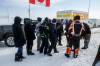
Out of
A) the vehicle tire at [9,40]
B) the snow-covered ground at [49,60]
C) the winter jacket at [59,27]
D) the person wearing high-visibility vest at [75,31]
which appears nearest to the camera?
the snow-covered ground at [49,60]

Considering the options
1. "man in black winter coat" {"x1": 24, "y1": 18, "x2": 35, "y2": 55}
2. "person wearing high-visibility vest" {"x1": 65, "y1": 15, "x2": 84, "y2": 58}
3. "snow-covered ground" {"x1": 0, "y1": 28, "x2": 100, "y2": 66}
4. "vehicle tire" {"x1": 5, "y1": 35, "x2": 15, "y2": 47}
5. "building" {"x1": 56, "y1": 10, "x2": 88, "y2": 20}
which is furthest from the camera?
"building" {"x1": 56, "y1": 10, "x2": 88, "y2": 20}

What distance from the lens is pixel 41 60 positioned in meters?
9.46

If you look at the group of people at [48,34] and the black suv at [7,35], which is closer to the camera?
the group of people at [48,34]

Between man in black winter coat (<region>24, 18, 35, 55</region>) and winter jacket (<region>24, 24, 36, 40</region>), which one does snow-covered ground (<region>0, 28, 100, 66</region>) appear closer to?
man in black winter coat (<region>24, 18, 35, 55</region>)

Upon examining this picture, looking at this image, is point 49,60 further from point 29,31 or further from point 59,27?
point 59,27

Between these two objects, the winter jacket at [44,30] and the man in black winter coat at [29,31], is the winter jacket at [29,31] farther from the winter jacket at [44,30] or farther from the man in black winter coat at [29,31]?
the winter jacket at [44,30]

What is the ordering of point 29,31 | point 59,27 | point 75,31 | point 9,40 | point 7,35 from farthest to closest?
point 59,27
point 7,35
point 9,40
point 29,31
point 75,31

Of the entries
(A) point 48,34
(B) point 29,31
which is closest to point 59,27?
(A) point 48,34

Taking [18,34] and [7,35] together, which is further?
[7,35]

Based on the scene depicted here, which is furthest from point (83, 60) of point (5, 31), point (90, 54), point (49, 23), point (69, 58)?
point (5, 31)

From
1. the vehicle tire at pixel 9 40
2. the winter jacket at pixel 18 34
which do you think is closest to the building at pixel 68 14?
the vehicle tire at pixel 9 40

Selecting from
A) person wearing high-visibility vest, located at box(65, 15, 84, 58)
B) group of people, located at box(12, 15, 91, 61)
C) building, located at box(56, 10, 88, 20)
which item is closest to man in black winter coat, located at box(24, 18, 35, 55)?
group of people, located at box(12, 15, 91, 61)

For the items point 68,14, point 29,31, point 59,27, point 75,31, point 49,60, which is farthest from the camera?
point 68,14

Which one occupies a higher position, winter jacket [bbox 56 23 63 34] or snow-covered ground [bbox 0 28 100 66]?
winter jacket [bbox 56 23 63 34]
